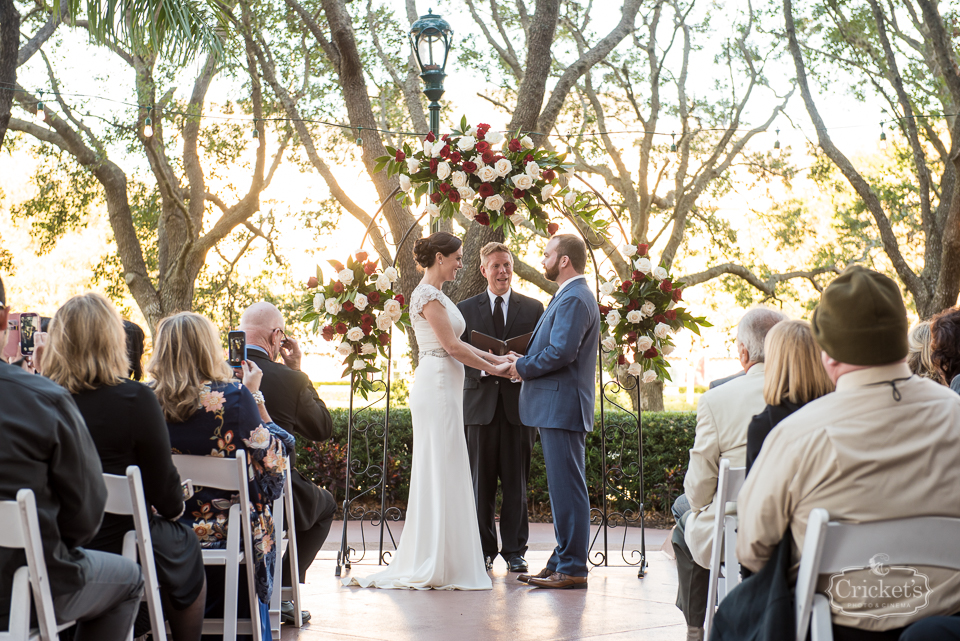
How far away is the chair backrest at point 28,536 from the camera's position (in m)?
2.39

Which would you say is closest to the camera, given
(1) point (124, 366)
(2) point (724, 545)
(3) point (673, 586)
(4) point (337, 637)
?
(1) point (124, 366)

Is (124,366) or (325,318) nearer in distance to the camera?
(124,366)

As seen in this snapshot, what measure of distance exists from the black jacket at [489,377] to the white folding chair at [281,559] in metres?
1.75

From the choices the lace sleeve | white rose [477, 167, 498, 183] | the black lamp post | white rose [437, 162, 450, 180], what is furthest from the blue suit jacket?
the black lamp post

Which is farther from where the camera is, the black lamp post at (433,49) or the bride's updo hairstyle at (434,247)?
the black lamp post at (433,49)

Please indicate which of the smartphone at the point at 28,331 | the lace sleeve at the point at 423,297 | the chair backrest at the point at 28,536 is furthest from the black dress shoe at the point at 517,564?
the chair backrest at the point at 28,536

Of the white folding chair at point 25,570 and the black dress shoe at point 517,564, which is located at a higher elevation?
the white folding chair at point 25,570

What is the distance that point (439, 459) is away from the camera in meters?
5.54

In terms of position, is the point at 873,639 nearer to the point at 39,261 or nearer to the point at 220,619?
the point at 220,619

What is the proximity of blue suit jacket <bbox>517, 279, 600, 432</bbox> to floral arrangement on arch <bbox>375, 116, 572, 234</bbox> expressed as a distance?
0.71m

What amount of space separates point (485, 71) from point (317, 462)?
339 inches

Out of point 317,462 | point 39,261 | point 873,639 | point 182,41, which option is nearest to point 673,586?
point 873,639

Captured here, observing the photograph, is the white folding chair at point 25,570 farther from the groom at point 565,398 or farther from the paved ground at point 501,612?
the groom at point 565,398

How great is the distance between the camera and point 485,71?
1529cm
